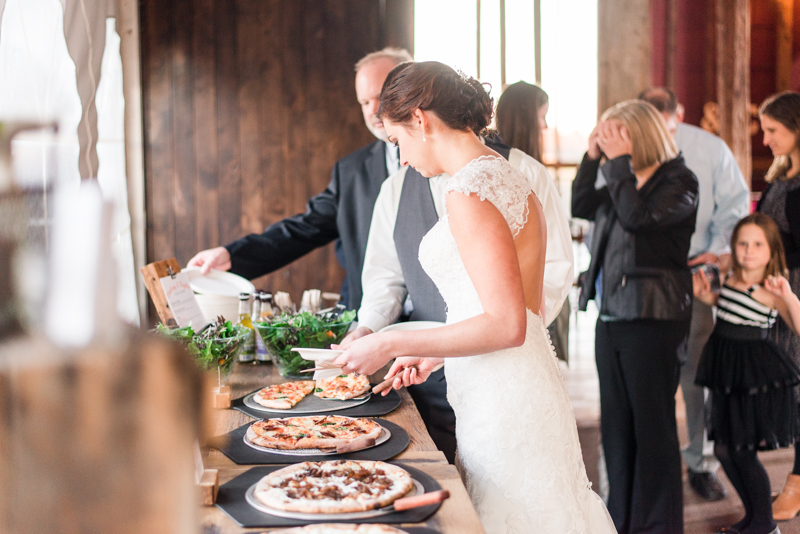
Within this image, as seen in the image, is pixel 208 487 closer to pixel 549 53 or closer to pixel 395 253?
pixel 395 253

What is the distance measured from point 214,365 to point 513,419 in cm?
70

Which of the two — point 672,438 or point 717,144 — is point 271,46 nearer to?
point 717,144

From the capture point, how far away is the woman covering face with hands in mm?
2498

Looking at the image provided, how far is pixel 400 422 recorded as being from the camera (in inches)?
58.1

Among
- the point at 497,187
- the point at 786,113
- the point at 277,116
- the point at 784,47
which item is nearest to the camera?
the point at 497,187

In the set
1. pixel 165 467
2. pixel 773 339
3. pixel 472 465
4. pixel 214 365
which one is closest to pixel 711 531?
pixel 773 339

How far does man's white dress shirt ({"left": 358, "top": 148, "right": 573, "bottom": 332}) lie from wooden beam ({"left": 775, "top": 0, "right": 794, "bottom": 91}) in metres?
5.73

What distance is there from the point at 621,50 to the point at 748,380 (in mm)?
3731

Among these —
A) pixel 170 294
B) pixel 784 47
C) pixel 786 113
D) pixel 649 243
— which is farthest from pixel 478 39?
pixel 170 294

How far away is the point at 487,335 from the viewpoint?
1223mm

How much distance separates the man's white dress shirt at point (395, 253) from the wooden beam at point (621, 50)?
3.82m

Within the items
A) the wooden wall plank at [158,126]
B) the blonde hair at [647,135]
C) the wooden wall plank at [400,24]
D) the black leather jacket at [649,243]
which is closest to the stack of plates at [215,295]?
the black leather jacket at [649,243]

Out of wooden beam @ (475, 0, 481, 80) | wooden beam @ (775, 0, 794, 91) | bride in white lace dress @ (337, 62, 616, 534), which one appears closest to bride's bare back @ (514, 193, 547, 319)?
bride in white lace dress @ (337, 62, 616, 534)

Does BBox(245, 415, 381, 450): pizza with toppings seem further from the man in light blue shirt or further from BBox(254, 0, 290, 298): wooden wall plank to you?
BBox(254, 0, 290, 298): wooden wall plank
